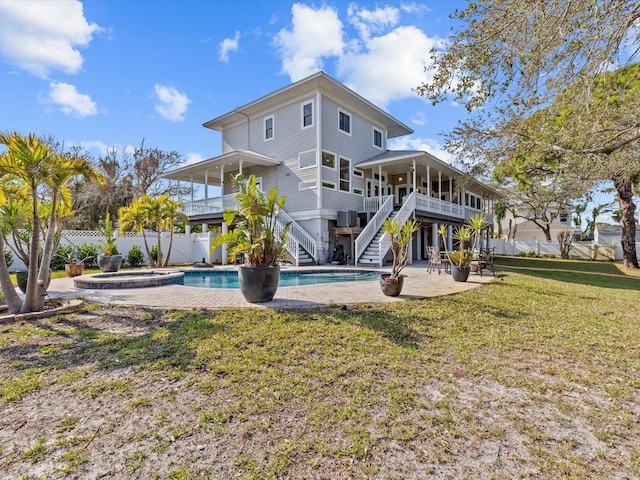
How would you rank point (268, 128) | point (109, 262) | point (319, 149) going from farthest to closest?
point (268, 128), point (319, 149), point (109, 262)

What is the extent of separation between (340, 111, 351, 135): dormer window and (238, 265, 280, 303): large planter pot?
45.4ft

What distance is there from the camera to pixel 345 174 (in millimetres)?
19141

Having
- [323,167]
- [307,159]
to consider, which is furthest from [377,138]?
[307,159]

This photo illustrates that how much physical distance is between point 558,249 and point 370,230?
79.1 ft

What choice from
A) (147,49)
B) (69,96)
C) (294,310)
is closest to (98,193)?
(69,96)

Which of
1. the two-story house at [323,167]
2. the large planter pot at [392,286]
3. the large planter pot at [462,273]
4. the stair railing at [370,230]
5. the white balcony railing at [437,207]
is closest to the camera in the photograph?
the large planter pot at [392,286]

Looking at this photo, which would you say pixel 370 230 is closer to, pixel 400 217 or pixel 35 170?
pixel 400 217

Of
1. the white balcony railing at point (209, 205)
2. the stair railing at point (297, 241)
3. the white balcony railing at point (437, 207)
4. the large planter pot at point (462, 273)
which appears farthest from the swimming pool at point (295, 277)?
the white balcony railing at point (437, 207)

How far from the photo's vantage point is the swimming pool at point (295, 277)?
1176 cm

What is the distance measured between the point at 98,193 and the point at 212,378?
29.6m

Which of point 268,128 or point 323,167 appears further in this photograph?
point 268,128

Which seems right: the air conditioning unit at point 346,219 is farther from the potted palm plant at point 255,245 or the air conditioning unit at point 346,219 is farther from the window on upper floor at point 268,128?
the potted palm plant at point 255,245

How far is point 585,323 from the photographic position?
19.0 feet

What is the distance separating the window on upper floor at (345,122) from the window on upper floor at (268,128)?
13.8 feet
